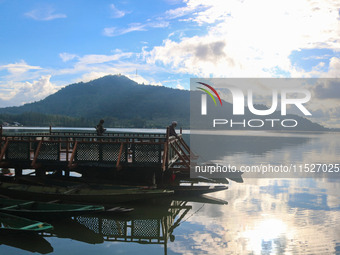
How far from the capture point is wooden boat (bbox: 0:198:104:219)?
12156mm

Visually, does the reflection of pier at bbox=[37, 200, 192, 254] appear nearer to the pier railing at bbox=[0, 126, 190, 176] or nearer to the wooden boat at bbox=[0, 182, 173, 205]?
the wooden boat at bbox=[0, 182, 173, 205]

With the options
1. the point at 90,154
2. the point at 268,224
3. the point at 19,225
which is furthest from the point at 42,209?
the point at 268,224

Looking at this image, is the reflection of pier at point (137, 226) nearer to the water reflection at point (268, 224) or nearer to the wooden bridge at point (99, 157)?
the water reflection at point (268, 224)

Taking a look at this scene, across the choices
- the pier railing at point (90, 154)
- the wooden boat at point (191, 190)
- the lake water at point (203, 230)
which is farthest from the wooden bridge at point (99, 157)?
the lake water at point (203, 230)

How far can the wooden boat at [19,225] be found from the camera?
10.8m

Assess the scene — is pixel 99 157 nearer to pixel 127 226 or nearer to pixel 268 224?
pixel 127 226

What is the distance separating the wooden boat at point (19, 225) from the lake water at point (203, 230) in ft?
1.38

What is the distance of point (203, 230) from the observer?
13.0 metres

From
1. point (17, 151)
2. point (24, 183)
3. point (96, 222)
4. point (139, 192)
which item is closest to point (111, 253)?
point (96, 222)

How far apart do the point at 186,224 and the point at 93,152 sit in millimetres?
6040

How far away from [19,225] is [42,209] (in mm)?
1626

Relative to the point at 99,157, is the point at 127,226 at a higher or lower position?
lower

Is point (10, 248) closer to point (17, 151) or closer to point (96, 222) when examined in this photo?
point (96, 222)

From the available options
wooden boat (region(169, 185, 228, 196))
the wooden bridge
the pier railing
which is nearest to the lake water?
wooden boat (region(169, 185, 228, 196))
